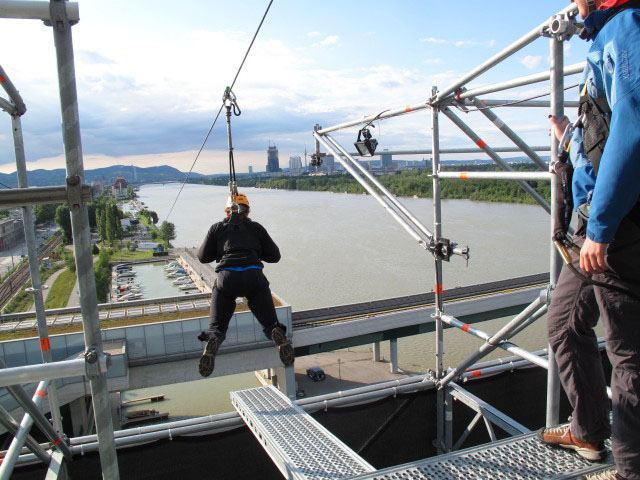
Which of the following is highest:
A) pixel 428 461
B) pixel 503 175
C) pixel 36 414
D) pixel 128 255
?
pixel 503 175

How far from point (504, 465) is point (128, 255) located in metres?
39.0

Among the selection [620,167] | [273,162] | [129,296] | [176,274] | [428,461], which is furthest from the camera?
[176,274]

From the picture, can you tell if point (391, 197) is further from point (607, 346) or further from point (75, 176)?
point (75, 176)

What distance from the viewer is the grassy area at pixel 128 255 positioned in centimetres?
3585

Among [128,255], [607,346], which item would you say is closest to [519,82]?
[607,346]

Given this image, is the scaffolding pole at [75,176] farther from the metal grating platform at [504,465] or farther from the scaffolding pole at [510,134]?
the scaffolding pole at [510,134]

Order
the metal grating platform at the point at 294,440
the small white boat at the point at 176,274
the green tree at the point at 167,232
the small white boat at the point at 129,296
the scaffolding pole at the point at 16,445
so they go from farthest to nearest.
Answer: the green tree at the point at 167,232 → the small white boat at the point at 176,274 → the small white boat at the point at 129,296 → the metal grating platform at the point at 294,440 → the scaffolding pole at the point at 16,445

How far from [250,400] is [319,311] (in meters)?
11.1

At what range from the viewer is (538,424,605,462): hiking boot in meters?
1.72

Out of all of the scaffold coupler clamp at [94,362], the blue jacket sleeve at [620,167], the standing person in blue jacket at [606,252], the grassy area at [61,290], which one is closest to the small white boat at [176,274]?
the grassy area at [61,290]

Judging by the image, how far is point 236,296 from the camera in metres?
3.25

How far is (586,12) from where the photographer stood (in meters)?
1.42

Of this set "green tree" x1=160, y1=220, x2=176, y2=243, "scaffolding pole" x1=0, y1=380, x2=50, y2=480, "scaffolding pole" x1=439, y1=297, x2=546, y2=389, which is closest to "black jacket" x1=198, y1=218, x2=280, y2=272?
"scaffolding pole" x1=0, y1=380, x2=50, y2=480

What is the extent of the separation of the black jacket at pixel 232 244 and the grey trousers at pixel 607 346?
75.0 inches
